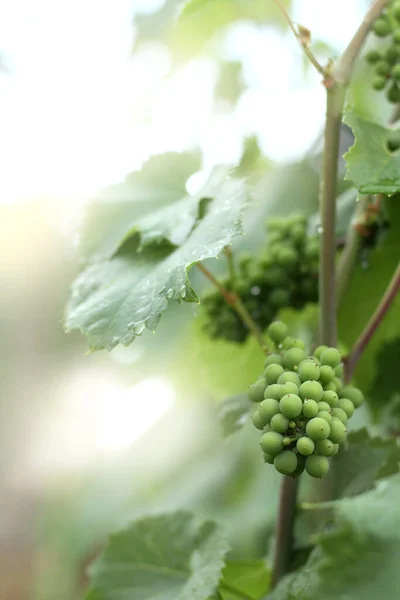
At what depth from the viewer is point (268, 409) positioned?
0.48 metres

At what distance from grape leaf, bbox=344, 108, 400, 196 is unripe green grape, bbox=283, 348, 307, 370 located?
0.47ft

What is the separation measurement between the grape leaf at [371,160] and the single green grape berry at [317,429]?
20cm

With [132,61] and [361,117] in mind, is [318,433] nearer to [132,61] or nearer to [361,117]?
[361,117]

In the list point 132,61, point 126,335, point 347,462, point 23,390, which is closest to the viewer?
point 126,335

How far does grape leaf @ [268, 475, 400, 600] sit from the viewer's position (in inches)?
15.7

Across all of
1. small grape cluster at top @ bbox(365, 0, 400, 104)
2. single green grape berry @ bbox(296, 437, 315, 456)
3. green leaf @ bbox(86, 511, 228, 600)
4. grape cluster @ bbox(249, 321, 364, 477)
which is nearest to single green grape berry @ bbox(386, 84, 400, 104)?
small grape cluster at top @ bbox(365, 0, 400, 104)

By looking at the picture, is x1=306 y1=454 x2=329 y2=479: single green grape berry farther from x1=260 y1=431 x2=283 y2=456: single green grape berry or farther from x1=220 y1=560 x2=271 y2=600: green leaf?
x1=220 y1=560 x2=271 y2=600: green leaf

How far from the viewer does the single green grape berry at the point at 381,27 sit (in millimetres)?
647

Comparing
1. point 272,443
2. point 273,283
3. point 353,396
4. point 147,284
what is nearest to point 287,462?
Result: point 272,443

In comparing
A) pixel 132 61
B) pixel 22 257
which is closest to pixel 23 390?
pixel 22 257

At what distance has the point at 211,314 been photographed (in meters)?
0.83

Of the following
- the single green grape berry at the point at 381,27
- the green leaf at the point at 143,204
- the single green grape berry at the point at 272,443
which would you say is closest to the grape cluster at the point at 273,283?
the green leaf at the point at 143,204

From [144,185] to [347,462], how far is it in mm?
428

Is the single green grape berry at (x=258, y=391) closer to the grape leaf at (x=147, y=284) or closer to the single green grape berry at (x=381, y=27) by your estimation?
the grape leaf at (x=147, y=284)
